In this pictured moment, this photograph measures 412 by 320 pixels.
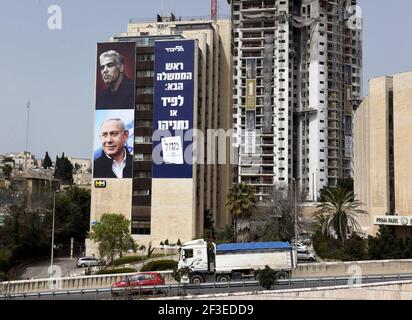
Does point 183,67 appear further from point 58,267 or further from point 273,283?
point 273,283

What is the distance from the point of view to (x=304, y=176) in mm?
116062

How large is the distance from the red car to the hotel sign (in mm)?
24971

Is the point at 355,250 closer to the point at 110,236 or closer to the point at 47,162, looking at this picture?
the point at 110,236

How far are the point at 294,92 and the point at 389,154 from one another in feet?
229

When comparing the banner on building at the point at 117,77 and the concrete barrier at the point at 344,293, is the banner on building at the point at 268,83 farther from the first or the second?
the concrete barrier at the point at 344,293

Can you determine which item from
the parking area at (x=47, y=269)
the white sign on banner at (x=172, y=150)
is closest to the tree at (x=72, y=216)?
the parking area at (x=47, y=269)

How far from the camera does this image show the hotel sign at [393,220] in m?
46.2

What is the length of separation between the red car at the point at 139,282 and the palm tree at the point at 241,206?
1942 centimetres

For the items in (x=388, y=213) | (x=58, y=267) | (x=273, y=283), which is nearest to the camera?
(x=273, y=283)

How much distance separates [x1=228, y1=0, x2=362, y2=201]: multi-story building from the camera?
114188 millimetres

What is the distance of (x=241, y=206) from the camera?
51281 mm

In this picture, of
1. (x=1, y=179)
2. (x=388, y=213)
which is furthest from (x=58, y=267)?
(x=1, y=179)

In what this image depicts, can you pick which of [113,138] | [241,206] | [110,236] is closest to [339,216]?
[241,206]
